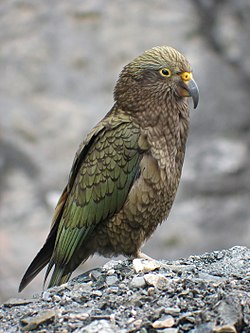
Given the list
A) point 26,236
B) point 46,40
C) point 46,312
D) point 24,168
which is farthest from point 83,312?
point 46,40

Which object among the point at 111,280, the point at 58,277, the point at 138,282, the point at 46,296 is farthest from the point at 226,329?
the point at 58,277

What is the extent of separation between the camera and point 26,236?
1127 cm

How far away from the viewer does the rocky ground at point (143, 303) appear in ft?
15.7

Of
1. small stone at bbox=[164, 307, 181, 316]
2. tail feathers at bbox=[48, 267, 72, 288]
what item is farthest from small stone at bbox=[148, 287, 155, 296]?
tail feathers at bbox=[48, 267, 72, 288]

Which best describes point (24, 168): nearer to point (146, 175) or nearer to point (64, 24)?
point (64, 24)

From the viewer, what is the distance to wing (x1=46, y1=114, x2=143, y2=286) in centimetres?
622

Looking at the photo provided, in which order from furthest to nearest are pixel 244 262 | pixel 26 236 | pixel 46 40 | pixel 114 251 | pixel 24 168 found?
pixel 46 40
pixel 24 168
pixel 26 236
pixel 114 251
pixel 244 262

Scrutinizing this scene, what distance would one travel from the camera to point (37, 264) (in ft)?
21.3

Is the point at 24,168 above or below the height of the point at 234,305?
above

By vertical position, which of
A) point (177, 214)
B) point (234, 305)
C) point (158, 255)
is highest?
point (177, 214)

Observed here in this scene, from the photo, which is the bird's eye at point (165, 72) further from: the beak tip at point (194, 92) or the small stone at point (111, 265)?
the small stone at point (111, 265)

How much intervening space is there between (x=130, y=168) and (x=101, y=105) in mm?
6696

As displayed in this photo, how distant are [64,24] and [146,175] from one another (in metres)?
7.94

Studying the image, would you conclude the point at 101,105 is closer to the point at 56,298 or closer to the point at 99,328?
the point at 56,298
